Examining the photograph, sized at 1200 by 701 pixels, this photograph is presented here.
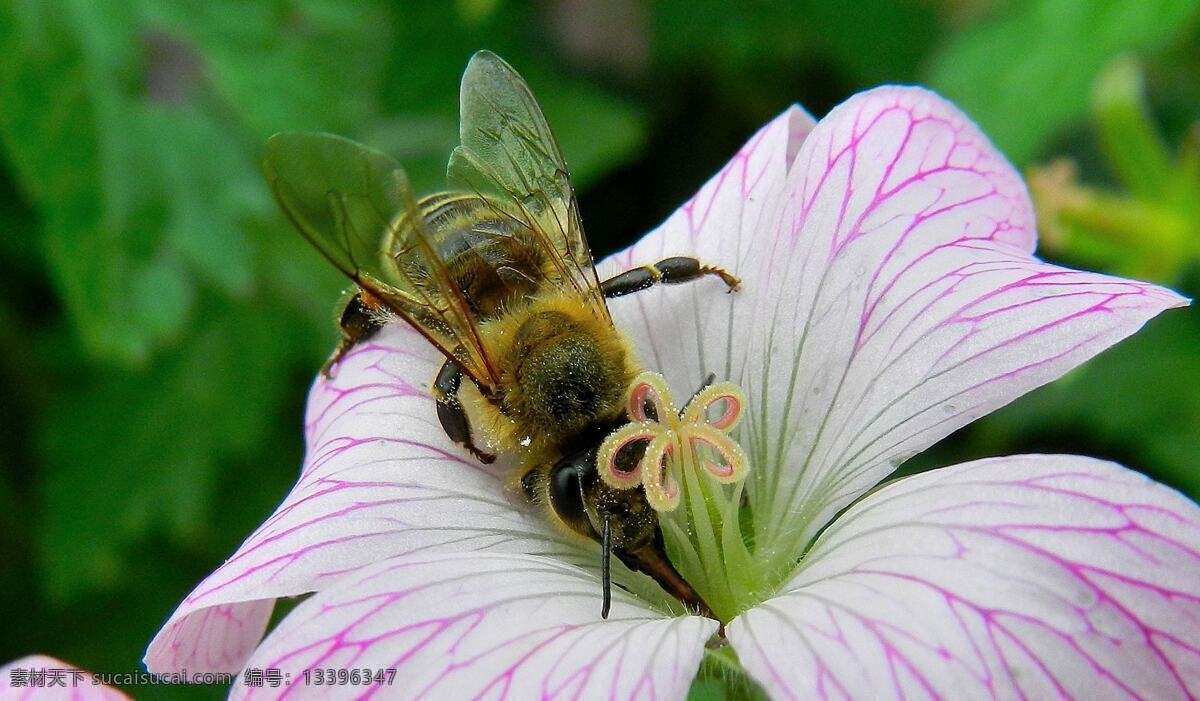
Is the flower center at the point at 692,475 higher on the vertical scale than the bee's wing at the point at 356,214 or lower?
lower

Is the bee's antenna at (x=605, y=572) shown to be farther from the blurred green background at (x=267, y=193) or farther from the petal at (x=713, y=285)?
the blurred green background at (x=267, y=193)

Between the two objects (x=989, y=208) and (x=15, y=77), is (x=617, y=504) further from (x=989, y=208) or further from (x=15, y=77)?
(x=15, y=77)

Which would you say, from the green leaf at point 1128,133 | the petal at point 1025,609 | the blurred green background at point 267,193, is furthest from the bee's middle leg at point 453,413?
the green leaf at point 1128,133

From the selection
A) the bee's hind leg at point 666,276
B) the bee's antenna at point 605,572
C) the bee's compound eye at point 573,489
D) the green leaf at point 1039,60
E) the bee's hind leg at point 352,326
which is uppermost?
the green leaf at point 1039,60

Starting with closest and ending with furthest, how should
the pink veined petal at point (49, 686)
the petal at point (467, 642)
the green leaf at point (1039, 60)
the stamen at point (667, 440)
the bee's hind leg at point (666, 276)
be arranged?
the petal at point (467, 642)
the pink veined petal at point (49, 686)
the stamen at point (667, 440)
the bee's hind leg at point (666, 276)
the green leaf at point (1039, 60)

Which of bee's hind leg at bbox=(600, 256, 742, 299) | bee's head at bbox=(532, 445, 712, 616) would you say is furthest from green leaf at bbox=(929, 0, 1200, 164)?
bee's head at bbox=(532, 445, 712, 616)

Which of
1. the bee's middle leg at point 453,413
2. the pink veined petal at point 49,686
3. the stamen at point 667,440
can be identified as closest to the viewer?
the pink veined petal at point 49,686

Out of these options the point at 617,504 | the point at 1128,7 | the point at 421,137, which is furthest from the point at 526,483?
the point at 421,137
